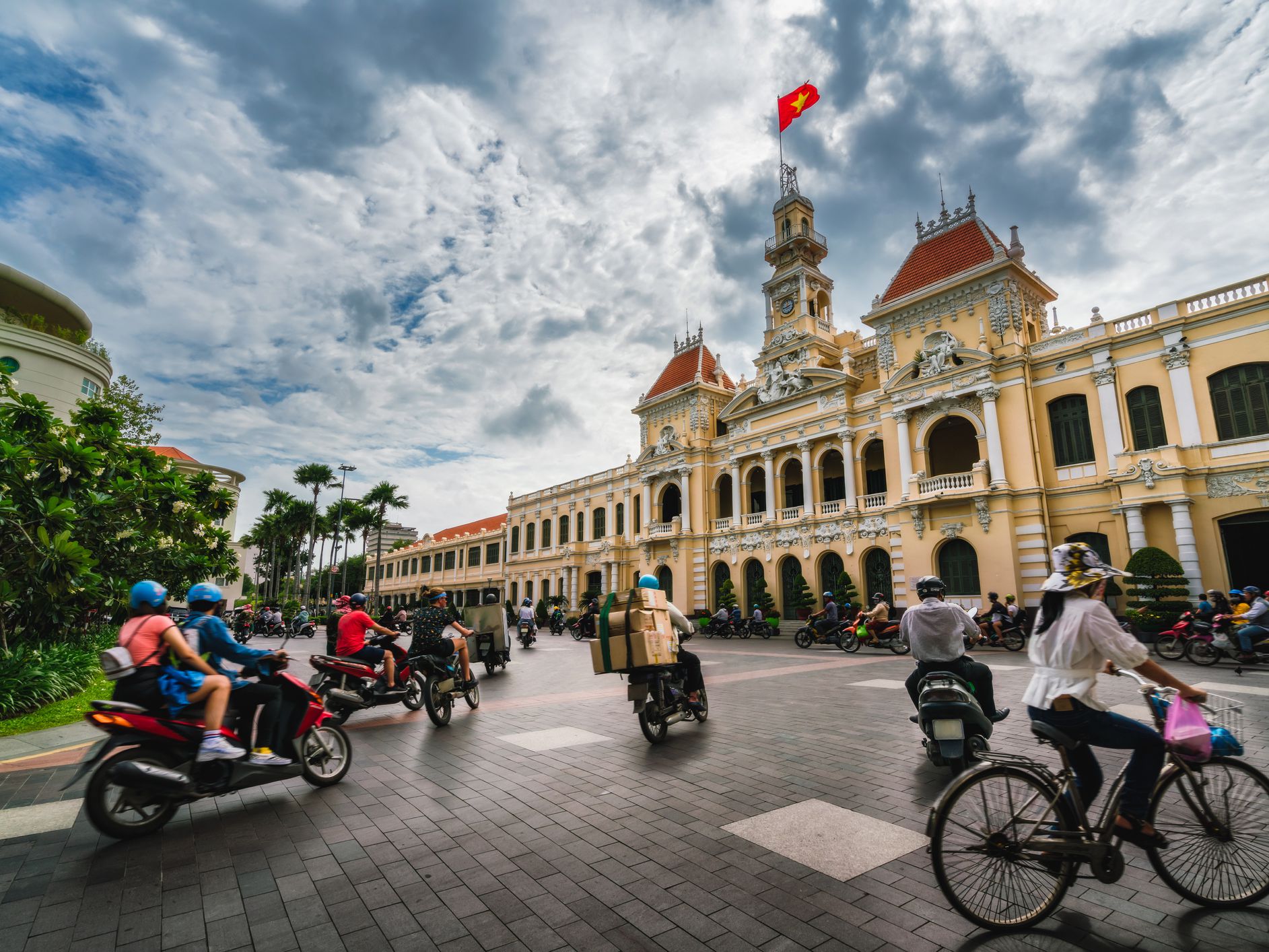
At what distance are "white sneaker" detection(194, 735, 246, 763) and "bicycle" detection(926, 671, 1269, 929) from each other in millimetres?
4485

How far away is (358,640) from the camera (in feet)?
26.2

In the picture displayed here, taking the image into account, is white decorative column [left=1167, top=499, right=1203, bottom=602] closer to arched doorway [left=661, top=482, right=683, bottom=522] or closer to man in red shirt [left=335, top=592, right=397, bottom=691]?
man in red shirt [left=335, top=592, right=397, bottom=691]

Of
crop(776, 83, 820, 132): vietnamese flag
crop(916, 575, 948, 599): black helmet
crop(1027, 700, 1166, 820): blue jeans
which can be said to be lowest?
crop(1027, 700, 1166, 820): blue jeans

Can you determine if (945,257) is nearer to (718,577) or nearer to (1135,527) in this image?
(1135,527)

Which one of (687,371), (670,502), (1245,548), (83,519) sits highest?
(687,371)

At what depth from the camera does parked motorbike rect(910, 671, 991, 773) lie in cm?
495

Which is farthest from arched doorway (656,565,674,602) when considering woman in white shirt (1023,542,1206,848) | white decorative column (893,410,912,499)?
woman in white shirt (1023,542,1206,848)

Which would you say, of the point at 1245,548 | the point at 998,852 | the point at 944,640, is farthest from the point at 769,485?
the point at 998,852

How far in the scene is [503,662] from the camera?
14.0 m

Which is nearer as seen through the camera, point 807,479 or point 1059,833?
point 1059,833

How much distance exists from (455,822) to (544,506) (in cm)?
4472

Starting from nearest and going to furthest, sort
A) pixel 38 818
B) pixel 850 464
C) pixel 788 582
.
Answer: pixel 38 818 < pixel 850 464 < pixel 788 582

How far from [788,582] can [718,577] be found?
181 inches

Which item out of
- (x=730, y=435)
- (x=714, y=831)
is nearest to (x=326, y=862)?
(x=714, y=831)
